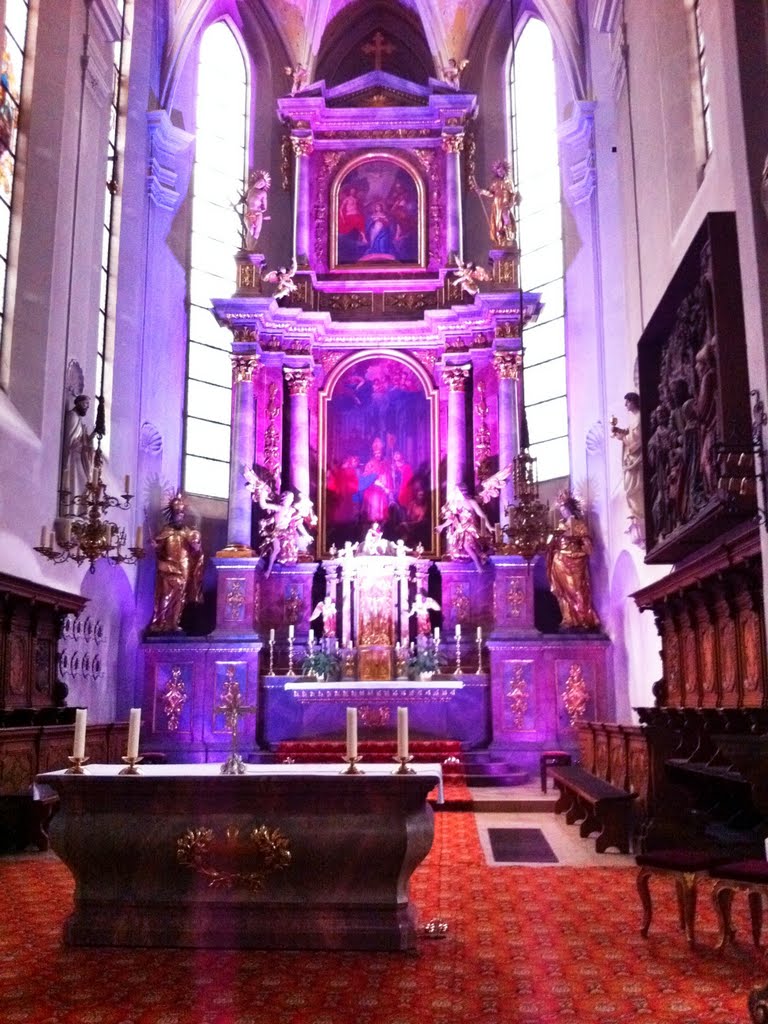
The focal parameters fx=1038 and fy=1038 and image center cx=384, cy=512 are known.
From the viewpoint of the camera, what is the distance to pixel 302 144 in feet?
61.7

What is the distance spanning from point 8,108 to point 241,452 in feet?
21.7

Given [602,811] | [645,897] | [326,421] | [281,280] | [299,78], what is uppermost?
[299,78]

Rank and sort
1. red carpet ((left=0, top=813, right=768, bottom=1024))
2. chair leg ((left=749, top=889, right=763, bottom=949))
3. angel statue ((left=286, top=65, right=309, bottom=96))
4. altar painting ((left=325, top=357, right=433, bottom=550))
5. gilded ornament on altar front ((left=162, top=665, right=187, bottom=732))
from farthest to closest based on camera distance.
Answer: angel statue ((left=286, top=65, right=309, bottom=96)), altar painting ((left=325, top=357, right=433, bottom=550)), gilded ornament on altar front ((left=162, top=665, right=187, bottom=732)), chair leg ((left=749, top=889, right=763, bottom=949)), red carpet ((left=0, top=813, right=768, bottom=1024))

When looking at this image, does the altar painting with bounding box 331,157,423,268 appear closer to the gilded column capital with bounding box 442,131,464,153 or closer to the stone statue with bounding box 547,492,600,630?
the gilded column capital with bounding box 442,131,464,153

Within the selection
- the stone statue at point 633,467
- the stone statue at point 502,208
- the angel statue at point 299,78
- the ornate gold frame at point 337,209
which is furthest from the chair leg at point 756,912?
the angel statue at point 299,78

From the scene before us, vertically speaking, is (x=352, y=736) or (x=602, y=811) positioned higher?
Answer: (x=352, y=736)

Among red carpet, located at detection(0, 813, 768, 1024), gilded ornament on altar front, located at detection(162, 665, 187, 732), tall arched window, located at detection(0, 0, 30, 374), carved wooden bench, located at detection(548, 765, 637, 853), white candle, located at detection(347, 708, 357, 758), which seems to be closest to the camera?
red carpet, located at detection(0, 813, 768, 1024)

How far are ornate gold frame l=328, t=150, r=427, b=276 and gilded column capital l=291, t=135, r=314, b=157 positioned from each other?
0.68 m

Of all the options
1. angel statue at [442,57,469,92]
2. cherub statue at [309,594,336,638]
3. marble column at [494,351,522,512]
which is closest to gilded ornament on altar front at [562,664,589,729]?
marble column at [494,351,522,512]

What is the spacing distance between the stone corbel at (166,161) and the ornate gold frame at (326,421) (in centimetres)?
395

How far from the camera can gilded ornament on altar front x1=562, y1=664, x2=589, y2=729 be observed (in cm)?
1549

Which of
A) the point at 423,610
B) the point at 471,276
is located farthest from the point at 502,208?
the point at 423,610

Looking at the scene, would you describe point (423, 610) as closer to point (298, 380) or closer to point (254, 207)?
point (298, 380)

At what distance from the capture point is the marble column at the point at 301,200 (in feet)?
60.2
